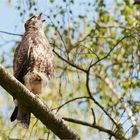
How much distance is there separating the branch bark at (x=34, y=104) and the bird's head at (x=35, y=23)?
8.19 ft

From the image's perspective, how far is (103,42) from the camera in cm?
806

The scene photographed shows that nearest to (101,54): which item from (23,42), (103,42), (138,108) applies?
(103,42)

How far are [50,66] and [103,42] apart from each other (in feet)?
6.13

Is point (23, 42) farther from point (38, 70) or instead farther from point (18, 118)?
point (18, 118)

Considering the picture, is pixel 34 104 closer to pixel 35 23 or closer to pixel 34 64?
pixel 34 64

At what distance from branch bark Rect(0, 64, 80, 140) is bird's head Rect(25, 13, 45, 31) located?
2497mm

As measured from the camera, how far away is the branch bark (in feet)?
14.3

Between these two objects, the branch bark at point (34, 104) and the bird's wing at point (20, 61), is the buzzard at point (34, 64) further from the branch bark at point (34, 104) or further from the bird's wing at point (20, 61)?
the branch bark at point (34, 104)

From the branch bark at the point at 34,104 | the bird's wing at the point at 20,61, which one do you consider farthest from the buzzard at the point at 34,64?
the branch bark at the point at 34,104

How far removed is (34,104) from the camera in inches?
181

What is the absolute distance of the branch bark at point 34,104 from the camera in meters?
4.37

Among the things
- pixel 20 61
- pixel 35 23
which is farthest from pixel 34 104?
pixel 35 23

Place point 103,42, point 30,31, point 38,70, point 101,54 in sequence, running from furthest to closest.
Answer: point 103,42 < point 101,54 < point 30,31 < point 38,70

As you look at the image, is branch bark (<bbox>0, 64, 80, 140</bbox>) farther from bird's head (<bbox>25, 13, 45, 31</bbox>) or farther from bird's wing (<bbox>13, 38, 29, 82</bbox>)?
bird's head (<bbox>25, 13, 45, 31</bbox>)
